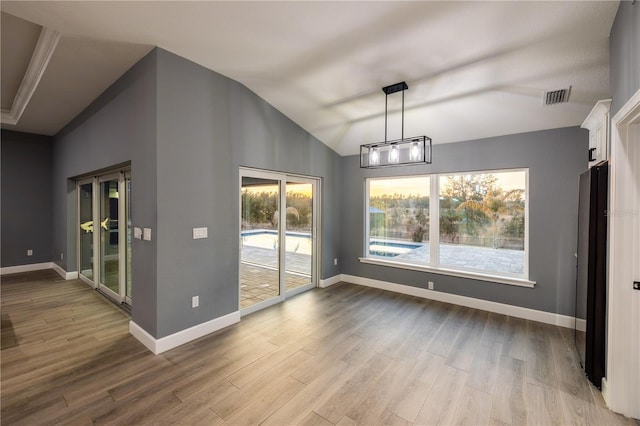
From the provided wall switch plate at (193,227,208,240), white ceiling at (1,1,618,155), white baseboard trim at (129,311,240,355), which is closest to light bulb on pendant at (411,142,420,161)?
white ceiling at (1,1,618,155)

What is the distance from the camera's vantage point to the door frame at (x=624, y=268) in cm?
202

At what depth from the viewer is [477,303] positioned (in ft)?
13.8

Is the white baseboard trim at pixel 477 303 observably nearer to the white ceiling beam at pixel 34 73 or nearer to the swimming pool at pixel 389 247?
the swimming pool at pixel 389 247

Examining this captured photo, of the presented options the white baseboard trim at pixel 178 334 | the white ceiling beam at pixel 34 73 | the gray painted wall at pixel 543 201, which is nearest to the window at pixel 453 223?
the gray painted wall at pixel 543 201

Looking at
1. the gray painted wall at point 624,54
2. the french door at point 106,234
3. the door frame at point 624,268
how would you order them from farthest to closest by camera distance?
1. the french door at point 106,234
2. the door frame at point 624,268
3. the gray painted wall at point 624,54

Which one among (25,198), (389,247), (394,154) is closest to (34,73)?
(25,198)

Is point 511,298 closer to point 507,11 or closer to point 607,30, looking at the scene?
point 607,30

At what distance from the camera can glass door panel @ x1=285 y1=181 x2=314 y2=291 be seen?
15.7ft

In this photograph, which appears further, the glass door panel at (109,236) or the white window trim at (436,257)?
the glass door panel at (109,236)

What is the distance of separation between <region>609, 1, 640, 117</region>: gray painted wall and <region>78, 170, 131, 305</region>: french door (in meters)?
5.29

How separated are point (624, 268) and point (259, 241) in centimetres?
396

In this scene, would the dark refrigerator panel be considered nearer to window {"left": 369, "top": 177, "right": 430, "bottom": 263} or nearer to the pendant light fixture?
the pendant light fixture

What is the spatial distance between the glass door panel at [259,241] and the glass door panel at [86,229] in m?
3.29

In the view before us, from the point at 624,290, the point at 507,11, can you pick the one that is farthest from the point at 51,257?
the point at 624,290
